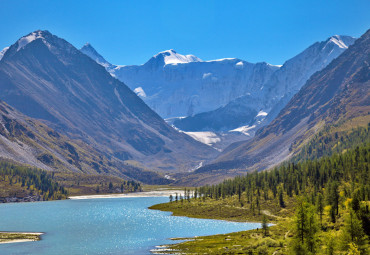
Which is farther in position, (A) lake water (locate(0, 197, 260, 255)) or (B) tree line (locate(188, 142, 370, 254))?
(A) lake water (locate(0, 197, 260, 255))

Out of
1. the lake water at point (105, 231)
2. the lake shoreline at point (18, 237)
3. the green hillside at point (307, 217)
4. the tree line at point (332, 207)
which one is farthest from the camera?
the lake shoreline at point (18, 237)

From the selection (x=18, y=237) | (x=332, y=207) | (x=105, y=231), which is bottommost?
(x=18, y=237)

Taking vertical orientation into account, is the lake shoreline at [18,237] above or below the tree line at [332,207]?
below

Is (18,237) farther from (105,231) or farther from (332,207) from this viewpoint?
(332,207)

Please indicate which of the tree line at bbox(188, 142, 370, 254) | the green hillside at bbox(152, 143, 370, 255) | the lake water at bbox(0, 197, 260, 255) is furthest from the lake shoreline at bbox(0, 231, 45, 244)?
the tree line at bbox(188, 142, 370, 254)

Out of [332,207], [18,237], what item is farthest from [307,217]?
[18,237]

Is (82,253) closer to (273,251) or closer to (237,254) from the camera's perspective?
(237,254)

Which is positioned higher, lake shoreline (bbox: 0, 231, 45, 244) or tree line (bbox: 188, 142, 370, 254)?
tree line (bbox: 188, 142, 370, 254)

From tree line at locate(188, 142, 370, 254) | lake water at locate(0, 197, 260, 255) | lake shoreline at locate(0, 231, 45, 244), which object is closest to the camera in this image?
tree line at locate(188, 142, 370, 254)

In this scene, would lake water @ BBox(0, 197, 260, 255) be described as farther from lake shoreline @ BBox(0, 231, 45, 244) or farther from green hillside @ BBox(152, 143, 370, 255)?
green hillside @ BBox(152, 143, 370, 255)

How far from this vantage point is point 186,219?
587ft

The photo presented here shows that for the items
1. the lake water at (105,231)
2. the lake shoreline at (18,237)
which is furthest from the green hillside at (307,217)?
the lake shoreline at (18,237)

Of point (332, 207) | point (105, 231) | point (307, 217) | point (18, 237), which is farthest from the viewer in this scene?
point (105, 231)

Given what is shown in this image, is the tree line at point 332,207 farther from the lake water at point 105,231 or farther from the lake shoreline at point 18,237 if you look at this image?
the lake shoreline at point 18,237
